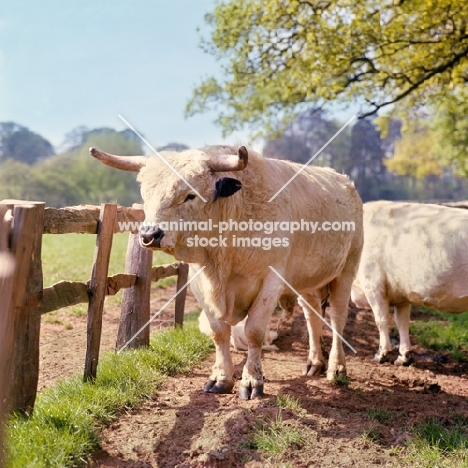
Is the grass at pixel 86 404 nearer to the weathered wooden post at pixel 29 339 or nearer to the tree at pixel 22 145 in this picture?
the weathered wooden post at pixel 29 339

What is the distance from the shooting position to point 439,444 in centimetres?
410

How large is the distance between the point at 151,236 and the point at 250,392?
1.71 meters

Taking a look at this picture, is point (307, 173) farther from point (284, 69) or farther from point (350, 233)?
point (284, 69)

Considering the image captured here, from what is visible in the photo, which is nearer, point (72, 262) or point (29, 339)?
point (29, 339)

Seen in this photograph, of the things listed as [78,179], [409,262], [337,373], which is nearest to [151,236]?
[337,373]

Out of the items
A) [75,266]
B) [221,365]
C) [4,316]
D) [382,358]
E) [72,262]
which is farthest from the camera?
[72,262]

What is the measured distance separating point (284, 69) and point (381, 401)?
10.0 metres

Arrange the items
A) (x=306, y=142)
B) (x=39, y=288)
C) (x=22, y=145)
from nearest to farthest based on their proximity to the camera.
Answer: (x=39, y=288) → (x=22, y=145) → (x=306, y=142)

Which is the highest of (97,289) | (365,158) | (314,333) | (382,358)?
(365,158)

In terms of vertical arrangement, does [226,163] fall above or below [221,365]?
above

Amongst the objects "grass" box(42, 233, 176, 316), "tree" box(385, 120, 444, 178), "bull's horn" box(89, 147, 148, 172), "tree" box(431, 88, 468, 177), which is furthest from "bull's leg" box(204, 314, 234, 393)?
"tree" box(385, 120, 444, 178)

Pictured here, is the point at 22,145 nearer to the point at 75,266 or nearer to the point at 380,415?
the point at 75,266

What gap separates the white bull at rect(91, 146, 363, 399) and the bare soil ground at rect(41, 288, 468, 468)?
0.45 m

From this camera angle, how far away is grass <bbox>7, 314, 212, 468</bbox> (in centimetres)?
358
